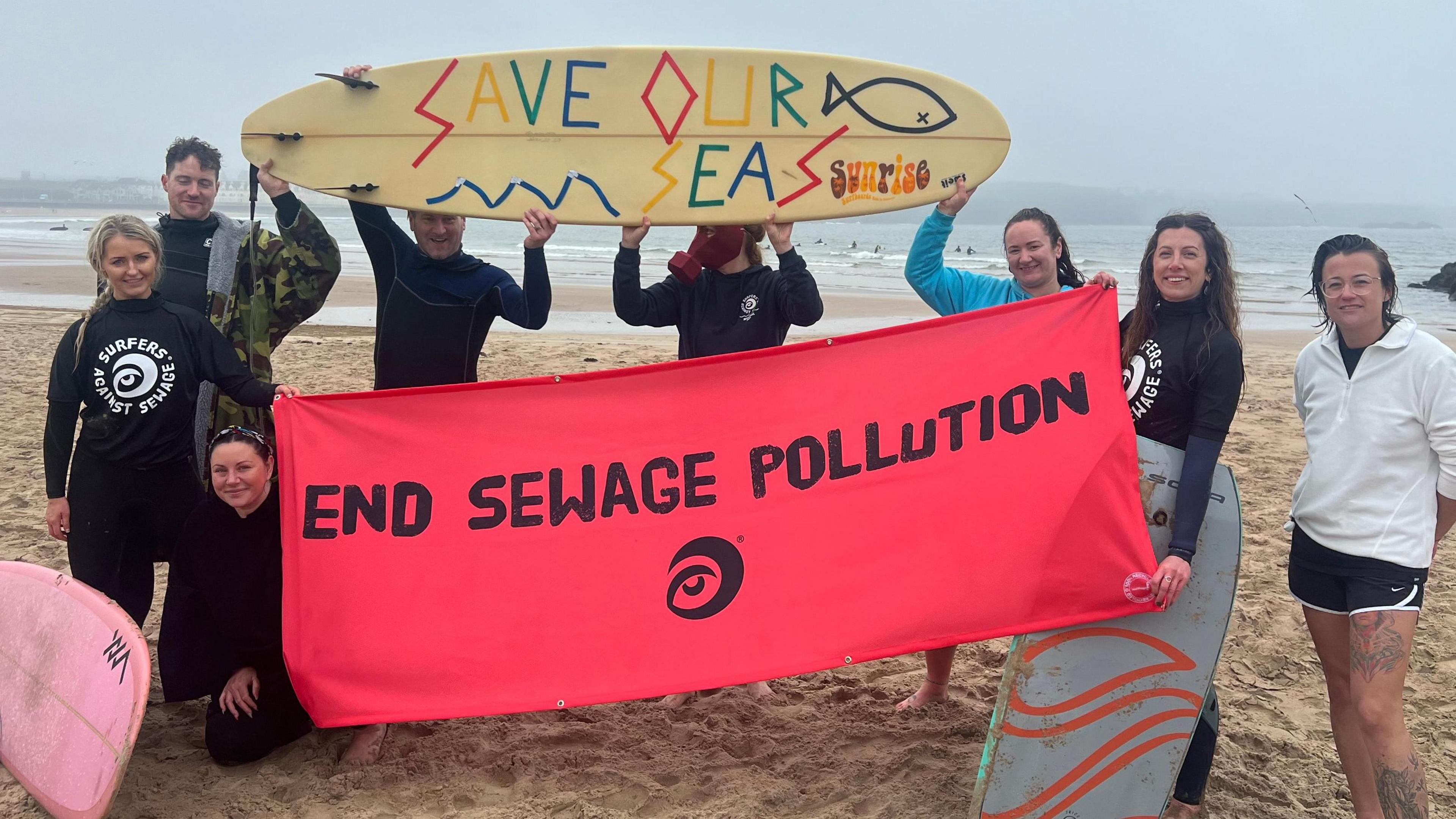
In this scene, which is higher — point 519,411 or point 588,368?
point 519,411

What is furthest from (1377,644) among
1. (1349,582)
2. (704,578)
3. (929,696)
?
(704,578)

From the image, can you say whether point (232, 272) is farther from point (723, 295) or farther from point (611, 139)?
point (723, 295)

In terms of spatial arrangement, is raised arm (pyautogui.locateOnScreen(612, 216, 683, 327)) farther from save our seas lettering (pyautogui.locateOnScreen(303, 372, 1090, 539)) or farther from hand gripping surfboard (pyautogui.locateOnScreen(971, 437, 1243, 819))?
hand gripping surfboard (pyautogui.locateOnScreen(971, 437, 1243, 819))

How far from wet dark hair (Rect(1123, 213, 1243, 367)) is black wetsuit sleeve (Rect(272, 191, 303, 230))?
2731 millimetres

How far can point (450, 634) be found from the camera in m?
2.83

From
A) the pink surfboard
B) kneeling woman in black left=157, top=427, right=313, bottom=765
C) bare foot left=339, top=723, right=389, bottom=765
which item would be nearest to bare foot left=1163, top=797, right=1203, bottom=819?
bare foot left=339, top=723, right=389, bottom=765

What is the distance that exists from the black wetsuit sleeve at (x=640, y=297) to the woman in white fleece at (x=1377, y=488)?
199cm

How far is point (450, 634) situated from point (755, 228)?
173 centimetres

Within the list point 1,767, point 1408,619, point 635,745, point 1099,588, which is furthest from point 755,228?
point 1,767

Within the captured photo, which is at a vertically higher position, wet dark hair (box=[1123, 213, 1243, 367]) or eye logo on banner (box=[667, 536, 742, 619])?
wet dark hair (box=[1123, 213, 1243, 367])

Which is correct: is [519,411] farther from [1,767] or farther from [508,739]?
[1,767]

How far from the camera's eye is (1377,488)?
8.05 feet

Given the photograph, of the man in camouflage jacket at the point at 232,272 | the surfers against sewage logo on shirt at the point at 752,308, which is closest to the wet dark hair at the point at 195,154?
the man in camouflage jacket at the point at 232,272

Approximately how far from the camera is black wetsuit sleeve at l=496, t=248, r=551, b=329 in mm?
3074
